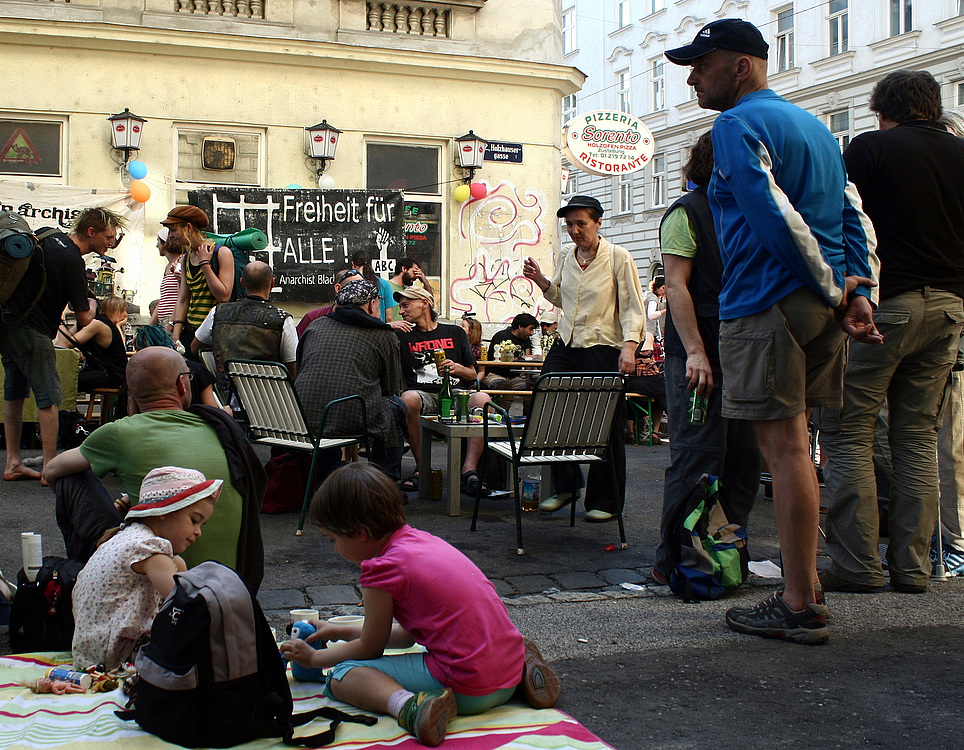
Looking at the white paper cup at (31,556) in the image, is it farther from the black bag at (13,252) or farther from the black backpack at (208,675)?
the black bag at (13,252)

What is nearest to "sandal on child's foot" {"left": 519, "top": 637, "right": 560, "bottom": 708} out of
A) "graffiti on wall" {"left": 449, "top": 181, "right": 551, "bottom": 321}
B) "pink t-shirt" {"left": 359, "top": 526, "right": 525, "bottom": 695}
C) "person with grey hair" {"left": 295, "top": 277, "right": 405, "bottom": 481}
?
"pink t-shirt" {"left": 359, "top": 526, "right": 525, "bottom": 695}

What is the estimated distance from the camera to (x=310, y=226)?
14.2m

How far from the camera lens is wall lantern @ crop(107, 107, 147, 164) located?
43.1 feet

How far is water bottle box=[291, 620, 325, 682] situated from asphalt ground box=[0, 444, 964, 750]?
0.84m

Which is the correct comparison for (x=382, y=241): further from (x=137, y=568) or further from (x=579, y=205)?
(x=137, y=568)

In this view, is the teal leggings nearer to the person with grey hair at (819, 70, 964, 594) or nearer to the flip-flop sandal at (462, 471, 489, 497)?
the person with grey hair at (819, 70, 964, 594)

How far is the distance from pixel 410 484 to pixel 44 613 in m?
4.13

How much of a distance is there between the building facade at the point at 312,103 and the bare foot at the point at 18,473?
657 cm

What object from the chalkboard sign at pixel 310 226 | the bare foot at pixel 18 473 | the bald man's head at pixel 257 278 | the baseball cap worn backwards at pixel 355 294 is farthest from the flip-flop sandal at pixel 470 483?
the chalkboard sign at pixel 310 226

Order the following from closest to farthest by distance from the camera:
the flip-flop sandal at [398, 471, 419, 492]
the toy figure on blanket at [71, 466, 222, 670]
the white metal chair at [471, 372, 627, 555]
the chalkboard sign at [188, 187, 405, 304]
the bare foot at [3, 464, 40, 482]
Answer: the toy figure on blanket at [71, 466, 222, 670] < the white metal chair at [471, 372, 627, 555] < the bare foot at [3, 464, 40, 482] < the flip-flop sandal at [398, 471, 419, 492] < the chalkboard sign at [188, 187, 405, 304]

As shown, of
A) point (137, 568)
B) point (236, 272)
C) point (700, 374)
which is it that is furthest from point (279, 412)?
point (137, 568)

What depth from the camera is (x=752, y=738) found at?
2912mm

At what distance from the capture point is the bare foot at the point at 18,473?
7.33m

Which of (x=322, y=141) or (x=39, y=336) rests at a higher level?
(x=322, y=141)
